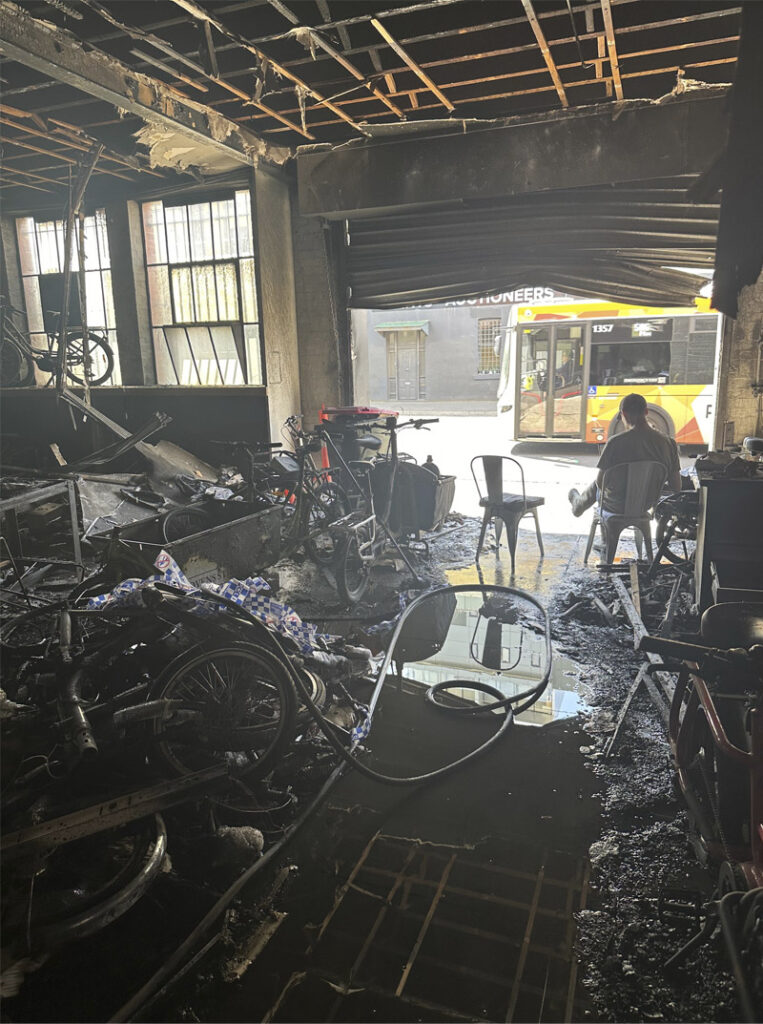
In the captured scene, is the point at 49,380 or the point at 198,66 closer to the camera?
the point at 198,66

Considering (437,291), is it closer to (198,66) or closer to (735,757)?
(198,66)

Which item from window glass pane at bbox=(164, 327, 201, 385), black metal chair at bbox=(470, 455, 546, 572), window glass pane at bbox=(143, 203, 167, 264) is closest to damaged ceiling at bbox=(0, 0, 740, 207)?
window glass pane at bbox=(143, 203, 167, 264)

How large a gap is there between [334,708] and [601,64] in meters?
6.04

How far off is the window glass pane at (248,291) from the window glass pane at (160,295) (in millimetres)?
1380

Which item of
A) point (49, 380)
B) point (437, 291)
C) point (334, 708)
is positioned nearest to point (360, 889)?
point (334, 708)

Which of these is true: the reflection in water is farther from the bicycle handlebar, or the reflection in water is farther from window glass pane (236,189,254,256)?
window glass pane (236,189,254,256)

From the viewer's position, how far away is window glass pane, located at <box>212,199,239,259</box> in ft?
27.5

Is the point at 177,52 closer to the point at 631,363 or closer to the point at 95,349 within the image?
the point at 95,349

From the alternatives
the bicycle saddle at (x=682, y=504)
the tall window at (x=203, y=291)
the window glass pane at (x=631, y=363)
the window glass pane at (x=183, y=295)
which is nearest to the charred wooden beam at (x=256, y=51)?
the tall window at (x=203, y=291)

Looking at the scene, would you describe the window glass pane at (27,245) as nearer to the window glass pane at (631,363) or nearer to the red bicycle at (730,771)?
the window glass pane at (631,363)

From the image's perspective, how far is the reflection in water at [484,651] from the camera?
3.92m

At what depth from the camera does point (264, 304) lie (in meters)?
8.13

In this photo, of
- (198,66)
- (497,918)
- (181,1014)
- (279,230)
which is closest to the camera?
(181,1014)

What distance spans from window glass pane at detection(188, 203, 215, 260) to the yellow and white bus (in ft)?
20.9
